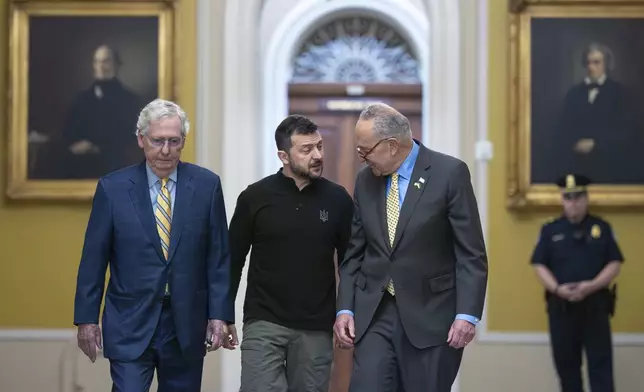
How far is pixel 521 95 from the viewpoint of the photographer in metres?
6.95

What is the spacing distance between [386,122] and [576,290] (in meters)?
3.04

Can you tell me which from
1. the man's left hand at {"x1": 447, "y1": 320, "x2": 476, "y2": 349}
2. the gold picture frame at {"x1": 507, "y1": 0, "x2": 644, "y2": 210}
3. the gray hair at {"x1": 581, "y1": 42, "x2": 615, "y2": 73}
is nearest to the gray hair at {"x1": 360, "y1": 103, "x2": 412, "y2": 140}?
the man's left hand at {"x1": 447, "y1": 320, "x2": 476, "y2": 349}

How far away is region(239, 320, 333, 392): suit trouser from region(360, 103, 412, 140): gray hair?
3.24 feet

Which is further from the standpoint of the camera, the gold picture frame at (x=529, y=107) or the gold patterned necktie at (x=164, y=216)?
the gold picture frame at (x=529, y=107)

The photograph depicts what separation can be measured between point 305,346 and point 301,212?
57 centimetres

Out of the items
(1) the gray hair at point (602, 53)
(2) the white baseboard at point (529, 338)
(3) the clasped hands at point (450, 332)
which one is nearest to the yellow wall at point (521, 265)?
(2) the white baseboard at point (529, 338)

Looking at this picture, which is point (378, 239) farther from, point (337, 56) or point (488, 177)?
point (337, 56)

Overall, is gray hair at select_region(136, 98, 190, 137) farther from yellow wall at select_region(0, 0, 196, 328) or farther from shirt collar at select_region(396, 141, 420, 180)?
yellow wall at select_region(0, 0, 196, 328)

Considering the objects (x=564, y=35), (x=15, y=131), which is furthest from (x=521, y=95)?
(x=15, y=131)

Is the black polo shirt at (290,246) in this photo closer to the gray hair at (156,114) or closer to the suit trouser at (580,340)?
the gray hair at (156,114)

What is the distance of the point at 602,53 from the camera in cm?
700

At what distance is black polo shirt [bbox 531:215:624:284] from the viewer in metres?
6.50

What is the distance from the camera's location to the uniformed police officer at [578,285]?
21.1 feet

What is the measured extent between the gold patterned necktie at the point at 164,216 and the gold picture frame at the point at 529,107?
139 inches
